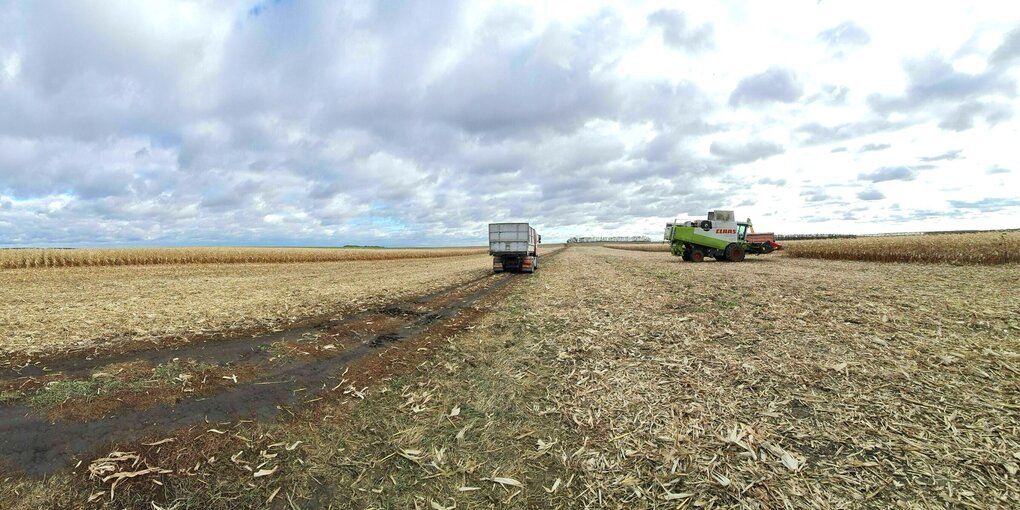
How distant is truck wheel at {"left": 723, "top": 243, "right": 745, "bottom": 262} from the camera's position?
3194 cm

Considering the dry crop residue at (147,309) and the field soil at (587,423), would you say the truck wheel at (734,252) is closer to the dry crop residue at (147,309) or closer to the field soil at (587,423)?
the dry crop residue at (147,309)

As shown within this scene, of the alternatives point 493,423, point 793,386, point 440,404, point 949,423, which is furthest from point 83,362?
point 949,423

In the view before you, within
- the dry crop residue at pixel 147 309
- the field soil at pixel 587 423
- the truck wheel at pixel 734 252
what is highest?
the truck wheel at pixel 734 252

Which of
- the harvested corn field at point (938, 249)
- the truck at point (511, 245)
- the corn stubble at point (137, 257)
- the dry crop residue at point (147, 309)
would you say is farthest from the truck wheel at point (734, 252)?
A: the corn stubble at point (137, 257)

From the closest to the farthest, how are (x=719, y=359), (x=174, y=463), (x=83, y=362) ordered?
(x=174, y=463) < (x=719, y=359) < (x=83, y=362)

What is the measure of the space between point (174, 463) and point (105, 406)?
2.30m

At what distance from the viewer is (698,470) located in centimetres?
407

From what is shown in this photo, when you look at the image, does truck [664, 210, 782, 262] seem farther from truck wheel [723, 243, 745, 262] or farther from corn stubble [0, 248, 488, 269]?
corn stubble [0, 248, 488, 269]

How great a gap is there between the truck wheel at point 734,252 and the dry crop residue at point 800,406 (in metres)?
22.8

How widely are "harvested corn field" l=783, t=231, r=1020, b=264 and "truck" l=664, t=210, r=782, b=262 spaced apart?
6.60 m

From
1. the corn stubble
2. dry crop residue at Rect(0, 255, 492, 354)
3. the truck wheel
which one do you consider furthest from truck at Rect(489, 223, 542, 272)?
the corn stubble

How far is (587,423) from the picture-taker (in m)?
5.08

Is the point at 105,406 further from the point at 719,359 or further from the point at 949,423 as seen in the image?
the point at 949,423

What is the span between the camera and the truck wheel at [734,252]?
105 feet
